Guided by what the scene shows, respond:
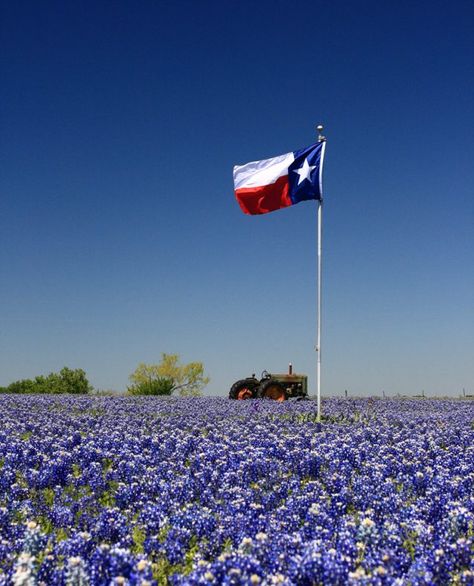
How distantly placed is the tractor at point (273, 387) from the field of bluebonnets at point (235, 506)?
1258 cm

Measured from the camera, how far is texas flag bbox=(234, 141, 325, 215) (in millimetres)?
18938

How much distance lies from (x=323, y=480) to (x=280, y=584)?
16.5ft

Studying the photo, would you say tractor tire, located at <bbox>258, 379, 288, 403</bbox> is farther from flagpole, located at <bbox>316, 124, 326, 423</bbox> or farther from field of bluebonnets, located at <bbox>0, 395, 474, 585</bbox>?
field of bluebonnets, located at <bbox>0, 395, 474, 585</bbox>

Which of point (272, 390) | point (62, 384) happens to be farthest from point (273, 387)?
point (62, 384)

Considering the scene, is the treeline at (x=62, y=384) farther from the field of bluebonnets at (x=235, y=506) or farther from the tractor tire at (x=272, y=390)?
the field of bluebonnets at (x=235, y=506)

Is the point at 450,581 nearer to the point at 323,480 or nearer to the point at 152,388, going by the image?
the point at 323,480

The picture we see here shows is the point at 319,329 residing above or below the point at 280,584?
above

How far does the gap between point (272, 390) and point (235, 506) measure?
20.9 meters

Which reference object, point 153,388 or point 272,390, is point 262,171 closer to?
point 272,390

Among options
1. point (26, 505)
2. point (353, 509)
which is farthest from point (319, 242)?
point (26, 505)

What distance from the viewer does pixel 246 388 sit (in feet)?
94.8

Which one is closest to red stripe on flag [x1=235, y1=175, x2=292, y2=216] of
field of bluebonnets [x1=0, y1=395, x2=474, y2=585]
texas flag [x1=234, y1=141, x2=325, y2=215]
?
texas flag [x1=234, y1=141, x2=325, y2=215]

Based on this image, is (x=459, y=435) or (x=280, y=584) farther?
(x=459, y=435)

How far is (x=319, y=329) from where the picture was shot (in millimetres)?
17469
